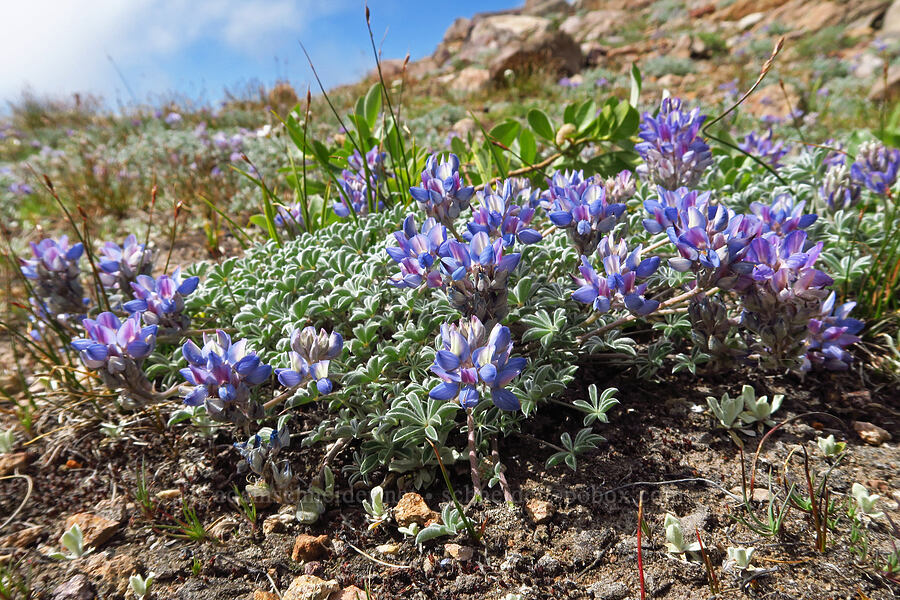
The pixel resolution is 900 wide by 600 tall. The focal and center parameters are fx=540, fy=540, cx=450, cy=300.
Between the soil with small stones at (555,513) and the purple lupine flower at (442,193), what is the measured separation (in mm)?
859

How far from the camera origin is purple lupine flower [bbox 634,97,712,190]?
2.41 metres

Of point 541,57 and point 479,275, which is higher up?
point 541,57

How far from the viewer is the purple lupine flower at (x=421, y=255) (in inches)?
71.6

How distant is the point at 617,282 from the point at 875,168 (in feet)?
6.57

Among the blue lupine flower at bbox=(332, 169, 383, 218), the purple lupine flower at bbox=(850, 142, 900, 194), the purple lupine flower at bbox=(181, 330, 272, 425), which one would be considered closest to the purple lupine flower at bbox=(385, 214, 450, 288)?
the purple lupine flower at bbox=(181, 330, 272, 425)

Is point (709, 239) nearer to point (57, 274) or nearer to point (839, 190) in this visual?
point (839, 190)

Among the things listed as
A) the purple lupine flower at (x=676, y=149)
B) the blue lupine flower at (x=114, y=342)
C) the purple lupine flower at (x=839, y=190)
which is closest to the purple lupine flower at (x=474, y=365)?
the blue lupine flower at (x=114, y=342)

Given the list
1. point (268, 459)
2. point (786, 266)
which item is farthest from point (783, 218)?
point (268, 459)

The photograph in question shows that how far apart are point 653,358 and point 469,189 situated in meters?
0.94

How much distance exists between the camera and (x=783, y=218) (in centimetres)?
198

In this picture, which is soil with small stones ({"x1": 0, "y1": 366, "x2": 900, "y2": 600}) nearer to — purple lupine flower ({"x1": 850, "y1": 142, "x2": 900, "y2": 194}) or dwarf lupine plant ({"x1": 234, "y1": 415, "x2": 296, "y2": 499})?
dwarf lupine plant ({"x1": 234, "y1": 415, "x2": 296, "y2": 499})

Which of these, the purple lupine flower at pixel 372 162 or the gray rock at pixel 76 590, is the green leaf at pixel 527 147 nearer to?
the purple lupine flower at pixel 372 162

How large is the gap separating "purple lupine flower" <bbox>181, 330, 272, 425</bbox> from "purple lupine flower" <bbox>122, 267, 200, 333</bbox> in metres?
0.48

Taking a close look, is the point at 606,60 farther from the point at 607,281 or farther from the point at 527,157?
the point at 607,281
